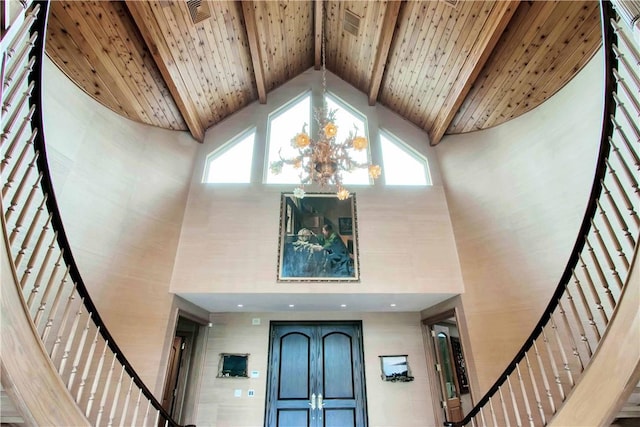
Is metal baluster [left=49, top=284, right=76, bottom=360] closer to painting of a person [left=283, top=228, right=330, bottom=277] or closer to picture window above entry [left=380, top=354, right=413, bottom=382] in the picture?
painting of a person [left=283, top=228, right=330, bottom=277]

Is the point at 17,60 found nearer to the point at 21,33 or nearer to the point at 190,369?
the point at 21,33

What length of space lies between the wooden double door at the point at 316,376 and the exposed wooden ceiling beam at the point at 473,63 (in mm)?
3851

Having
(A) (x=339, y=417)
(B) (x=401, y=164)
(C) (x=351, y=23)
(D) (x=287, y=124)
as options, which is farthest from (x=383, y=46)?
(A) (x=339, y=417)

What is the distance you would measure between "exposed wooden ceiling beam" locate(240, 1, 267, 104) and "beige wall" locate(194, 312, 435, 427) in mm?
4182

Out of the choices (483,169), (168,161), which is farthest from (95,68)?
(483,169)

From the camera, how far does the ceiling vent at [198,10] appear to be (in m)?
3.89

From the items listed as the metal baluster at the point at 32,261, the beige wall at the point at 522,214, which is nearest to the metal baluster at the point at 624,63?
the beige wall at the point at 522,214

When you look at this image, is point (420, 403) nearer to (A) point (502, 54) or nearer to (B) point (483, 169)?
(B) point (483, 169)

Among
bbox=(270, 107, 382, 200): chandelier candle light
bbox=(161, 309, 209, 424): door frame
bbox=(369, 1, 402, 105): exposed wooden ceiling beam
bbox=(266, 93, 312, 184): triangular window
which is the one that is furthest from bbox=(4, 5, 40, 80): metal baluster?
bbox=(369, 1, 402, 105): exposed wooden ceiling beam

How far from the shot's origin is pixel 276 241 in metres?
4.58

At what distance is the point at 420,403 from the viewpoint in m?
4.81

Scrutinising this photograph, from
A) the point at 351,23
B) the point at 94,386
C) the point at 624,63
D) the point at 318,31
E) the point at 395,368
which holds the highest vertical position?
the point at 318,31

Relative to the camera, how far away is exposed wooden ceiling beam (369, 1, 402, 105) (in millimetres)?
4285

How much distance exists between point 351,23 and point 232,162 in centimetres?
314
